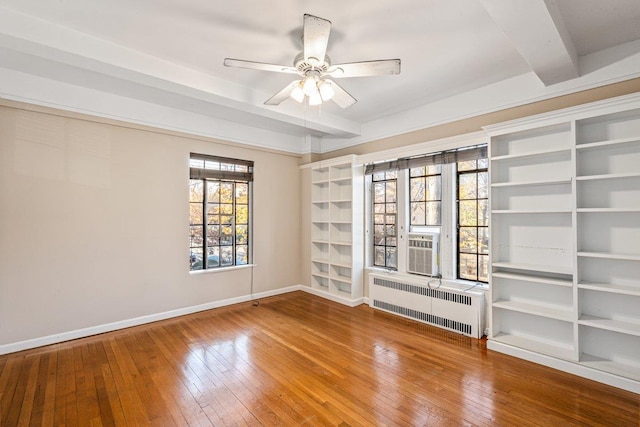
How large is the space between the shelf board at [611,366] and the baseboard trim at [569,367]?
33 mm

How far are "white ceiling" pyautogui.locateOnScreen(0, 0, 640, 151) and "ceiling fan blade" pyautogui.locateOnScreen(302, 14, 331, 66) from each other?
0.77 ft

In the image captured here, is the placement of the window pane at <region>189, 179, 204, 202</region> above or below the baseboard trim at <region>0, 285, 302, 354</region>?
above

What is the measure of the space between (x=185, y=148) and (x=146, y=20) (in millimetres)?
2077

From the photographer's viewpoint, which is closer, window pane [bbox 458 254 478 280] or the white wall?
the white wall

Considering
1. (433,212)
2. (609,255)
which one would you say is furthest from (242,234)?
(609,255)

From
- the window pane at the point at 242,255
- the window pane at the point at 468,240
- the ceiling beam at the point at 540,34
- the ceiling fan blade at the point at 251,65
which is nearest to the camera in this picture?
the ceiling beam at the point at 540,34

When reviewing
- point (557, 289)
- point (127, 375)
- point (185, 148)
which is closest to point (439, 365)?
point (557, 289)

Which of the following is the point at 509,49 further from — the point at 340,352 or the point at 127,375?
the point at 127,375

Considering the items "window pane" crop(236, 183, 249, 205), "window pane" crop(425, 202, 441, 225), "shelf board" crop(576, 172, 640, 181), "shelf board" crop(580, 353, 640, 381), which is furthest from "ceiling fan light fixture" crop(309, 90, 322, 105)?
"shelf board" crop(580, 353, 640, 381)

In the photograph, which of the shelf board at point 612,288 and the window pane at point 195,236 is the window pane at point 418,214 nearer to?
the shelf board at point 612,288

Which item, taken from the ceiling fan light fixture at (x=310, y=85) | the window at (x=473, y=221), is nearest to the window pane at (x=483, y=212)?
the window at (x=473, y=221)

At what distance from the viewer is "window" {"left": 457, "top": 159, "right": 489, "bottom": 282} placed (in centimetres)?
342

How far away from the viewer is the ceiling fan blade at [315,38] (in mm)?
1817

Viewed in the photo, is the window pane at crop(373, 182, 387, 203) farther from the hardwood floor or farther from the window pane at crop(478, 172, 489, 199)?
the hardwood floor
